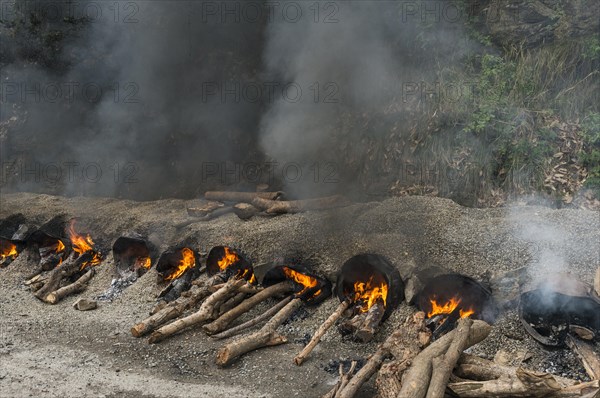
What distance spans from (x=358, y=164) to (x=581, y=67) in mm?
3894

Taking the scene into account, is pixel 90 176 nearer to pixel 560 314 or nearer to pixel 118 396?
pixel 118 396

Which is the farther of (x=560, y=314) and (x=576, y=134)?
(x=576, y=134)

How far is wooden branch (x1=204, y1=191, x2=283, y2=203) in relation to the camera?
8773 millimetres

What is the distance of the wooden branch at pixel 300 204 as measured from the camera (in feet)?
26.5

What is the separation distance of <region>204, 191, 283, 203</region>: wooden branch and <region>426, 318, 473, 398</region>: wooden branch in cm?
454

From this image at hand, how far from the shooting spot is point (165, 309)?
6.37 m

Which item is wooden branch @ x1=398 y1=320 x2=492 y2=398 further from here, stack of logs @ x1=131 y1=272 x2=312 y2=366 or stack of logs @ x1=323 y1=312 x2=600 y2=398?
stack of logs @ x1=131 y1=272 x2=312 y2=366

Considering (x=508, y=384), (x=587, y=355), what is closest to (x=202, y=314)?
(x=508, y=384)

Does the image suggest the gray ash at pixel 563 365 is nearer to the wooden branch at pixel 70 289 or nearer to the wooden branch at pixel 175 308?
the wooden branch at pixel 175 308

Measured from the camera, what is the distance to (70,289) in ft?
25.4

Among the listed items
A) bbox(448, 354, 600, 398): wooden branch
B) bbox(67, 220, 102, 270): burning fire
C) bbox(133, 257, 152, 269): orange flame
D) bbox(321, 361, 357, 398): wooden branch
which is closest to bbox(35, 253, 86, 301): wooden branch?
bbox(67, 220, 102, 270): burning fire

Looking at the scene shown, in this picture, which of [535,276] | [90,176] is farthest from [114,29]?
[535,276]

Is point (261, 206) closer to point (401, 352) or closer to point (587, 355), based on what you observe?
point (401, 352)

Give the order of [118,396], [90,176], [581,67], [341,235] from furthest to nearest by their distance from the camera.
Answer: [90,176]
[581,67]
[341,235]
[118,396]
